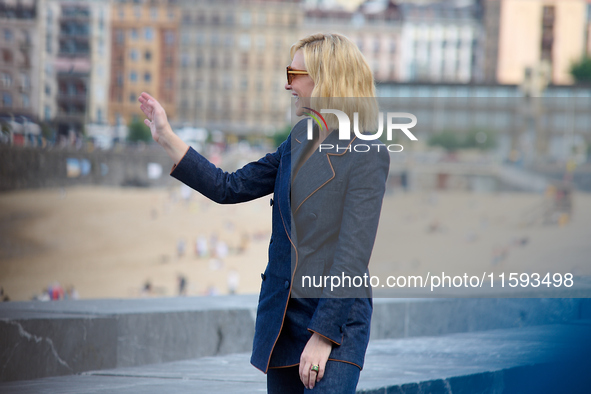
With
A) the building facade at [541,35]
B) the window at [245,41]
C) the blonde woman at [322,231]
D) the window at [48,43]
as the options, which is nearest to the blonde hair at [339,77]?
the blonde woman at [322,231]

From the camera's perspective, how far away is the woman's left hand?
179 centimetres

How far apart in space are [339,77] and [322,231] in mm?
377

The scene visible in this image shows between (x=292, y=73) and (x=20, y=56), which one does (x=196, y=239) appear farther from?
(x=20, y=56)

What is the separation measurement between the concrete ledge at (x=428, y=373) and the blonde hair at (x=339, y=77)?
1.22m

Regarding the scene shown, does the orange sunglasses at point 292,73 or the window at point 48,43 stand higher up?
the window at point 48,43

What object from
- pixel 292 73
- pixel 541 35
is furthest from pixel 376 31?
pixel 292 73

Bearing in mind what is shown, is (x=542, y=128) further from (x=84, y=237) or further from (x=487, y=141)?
(x=84, y=237)

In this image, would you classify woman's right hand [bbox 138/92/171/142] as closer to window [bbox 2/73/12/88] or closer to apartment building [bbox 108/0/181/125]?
window [bbox 2/73/12/88]

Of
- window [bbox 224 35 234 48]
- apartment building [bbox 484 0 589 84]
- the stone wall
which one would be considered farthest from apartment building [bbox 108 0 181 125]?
apartment building [bbox 484 0 589 84]

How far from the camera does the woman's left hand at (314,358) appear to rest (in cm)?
179

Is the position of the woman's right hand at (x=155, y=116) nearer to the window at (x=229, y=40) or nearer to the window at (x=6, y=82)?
the window at (x=6, y=82)

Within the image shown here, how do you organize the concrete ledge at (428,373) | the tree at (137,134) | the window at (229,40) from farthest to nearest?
the window at (229,40), the tree at (137,134), the concrete ledge at (428,373)

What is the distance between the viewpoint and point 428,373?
3.08 metres

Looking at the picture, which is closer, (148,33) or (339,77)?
(339,77)
